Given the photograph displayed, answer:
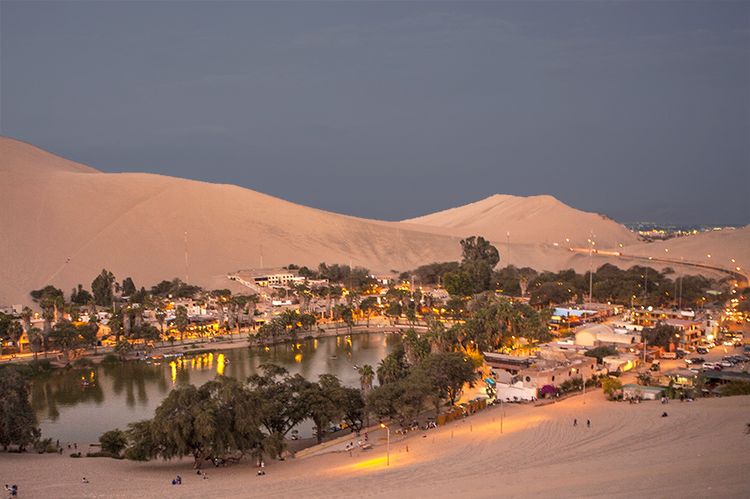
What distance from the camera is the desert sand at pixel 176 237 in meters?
74.9

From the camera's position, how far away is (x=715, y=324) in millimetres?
45500

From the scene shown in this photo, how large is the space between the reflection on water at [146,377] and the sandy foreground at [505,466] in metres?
6.92

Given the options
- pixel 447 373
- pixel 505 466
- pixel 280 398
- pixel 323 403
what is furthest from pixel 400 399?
pixel 505 466

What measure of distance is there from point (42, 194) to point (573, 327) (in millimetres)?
63332

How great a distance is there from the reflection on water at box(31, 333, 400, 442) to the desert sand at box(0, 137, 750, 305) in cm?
2661

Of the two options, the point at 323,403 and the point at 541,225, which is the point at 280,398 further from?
the point at 541,225

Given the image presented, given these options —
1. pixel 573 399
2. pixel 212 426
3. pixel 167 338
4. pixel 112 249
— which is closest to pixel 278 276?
pixel 112 249

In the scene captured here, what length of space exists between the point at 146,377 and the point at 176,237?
4956 centimetres

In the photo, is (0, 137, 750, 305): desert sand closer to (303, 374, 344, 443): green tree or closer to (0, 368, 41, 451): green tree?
(0, 368, 41, 451): green tree

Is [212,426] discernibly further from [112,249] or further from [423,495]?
[112,249]

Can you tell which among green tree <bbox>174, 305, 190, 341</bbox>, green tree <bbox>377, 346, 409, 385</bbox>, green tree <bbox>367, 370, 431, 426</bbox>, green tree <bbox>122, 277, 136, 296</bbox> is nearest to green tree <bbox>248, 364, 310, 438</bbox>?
green tree <bbox>367, 370, 431, 426</bbox>

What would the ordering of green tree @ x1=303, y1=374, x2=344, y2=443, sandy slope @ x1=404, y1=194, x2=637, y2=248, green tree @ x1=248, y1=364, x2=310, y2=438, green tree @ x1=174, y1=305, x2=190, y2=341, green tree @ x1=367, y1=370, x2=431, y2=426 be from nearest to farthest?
green tree @ x1=248, y1=364, x2=310, y2=438
green tree @ x1=303, y1=374, x2=344, y2=443
green tree @ x1=367, y1=370, x2=431, y2=426
green tree @ x1=174, y1=305, x2=190, y2=341
sandy slope @ x1=404, y1=194, x2=637, y2=248

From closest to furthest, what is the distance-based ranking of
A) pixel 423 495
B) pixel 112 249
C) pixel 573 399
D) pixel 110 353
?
pixel 423 495 → pixel 573 399 → pixel 110 353 → pixel 112 249

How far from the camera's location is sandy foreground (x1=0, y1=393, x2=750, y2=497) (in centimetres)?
1688
